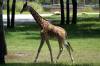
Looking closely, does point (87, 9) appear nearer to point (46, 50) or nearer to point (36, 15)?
point (46, 50)

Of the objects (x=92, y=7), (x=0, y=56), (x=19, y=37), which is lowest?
(x=92, y=7)

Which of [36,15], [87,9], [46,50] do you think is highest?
[36,15]

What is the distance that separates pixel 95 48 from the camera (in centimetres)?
2058

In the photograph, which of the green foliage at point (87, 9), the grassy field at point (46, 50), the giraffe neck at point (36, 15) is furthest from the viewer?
the green foliage at point (87, 9)

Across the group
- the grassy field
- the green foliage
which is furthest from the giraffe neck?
the green foliage

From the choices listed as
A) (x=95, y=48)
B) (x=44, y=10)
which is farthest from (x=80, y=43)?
(x=44, y=10)

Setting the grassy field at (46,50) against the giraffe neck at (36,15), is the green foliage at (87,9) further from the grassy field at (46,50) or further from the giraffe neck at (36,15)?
the giraffe neck at (36,15)

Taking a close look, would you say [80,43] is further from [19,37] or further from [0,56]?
[0,56]

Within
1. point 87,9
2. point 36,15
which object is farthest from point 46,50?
point 87,9

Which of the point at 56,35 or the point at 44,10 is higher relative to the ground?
the point at 56,35

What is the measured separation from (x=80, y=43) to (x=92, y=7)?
5510cm

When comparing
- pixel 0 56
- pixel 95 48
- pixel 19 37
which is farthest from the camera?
pixel 19 37

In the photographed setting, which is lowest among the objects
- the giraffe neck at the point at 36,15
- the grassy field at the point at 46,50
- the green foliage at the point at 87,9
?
the green foliage at the point at 87,9

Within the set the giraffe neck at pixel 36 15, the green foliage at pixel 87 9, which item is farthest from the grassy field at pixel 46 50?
the green foliage at pixel 87 9
